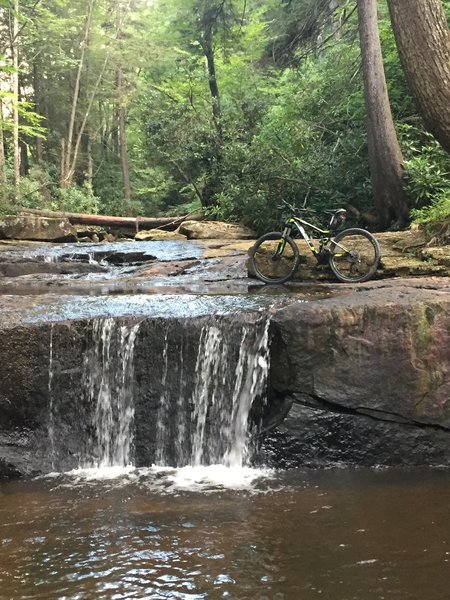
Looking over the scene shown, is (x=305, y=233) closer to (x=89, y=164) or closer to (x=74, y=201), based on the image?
(x=74, y=201)

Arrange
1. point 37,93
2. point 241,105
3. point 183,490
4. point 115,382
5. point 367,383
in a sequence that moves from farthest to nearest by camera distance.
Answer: point 37,93
point 241,105
point 115,382
point 367,383
point 183,490

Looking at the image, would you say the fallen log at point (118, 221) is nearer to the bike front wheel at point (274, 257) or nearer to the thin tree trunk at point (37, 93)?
the thin tree trunk at point (37, 93)

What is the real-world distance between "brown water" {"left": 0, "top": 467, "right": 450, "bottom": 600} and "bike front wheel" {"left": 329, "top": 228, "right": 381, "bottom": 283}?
3.88 m

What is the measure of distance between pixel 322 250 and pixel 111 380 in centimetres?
420

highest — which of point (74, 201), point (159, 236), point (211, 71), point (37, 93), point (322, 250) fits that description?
point (37, 93)

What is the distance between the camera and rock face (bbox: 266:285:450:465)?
5516mm

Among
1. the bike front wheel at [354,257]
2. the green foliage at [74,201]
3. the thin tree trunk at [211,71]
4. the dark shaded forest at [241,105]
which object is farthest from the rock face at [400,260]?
the green foliage at [74,201]

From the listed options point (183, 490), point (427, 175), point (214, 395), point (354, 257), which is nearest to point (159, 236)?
point (427, 175)

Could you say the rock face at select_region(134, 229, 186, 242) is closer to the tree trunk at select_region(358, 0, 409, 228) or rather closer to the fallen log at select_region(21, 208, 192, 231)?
the fallen log at select_region(21, 208, 192, 231)

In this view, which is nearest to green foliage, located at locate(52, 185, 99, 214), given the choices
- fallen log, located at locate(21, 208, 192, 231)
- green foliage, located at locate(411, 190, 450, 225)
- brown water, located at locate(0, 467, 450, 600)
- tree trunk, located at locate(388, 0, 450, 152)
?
fallen log, located at locate(21, 208, 192, 231)

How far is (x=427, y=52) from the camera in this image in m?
7.95

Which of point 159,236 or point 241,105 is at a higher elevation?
point 241,105

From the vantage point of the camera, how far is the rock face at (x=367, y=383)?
552 centimetres

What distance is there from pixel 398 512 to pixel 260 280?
556 cm
